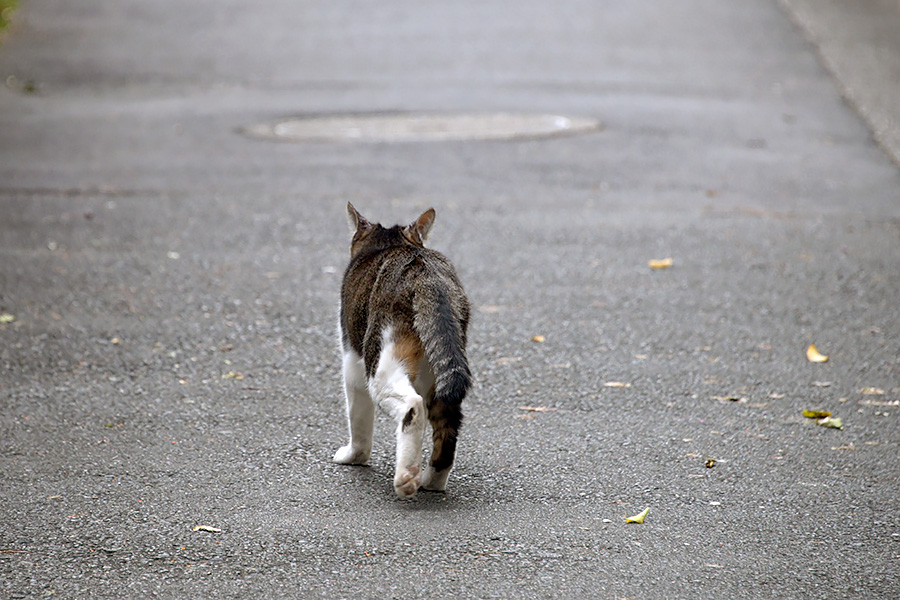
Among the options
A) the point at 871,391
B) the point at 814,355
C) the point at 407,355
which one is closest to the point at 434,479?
the point at 407,355

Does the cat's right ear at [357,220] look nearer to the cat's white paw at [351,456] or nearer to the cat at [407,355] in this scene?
the cat at [407,355]

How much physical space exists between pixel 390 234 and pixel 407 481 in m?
1.38

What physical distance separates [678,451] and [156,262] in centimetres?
428

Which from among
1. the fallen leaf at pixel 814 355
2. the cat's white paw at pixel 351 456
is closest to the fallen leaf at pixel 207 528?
the cat's white paw at pixel 351 456

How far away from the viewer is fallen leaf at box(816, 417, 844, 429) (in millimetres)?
5355

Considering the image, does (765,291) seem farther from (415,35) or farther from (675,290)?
(415,35)

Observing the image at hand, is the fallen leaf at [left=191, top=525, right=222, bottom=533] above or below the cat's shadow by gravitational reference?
above

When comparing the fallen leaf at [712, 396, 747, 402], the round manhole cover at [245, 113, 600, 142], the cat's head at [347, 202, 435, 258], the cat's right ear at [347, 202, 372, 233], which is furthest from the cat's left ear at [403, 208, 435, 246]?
the round manhole cover at [245, 113, 600, 142]

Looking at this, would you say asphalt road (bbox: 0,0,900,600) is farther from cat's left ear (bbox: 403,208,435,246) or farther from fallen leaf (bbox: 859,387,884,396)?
cat's left ear (bbox: 403,208,435,246)

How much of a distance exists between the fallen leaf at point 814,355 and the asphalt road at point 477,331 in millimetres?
52

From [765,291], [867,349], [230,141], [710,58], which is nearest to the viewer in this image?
[867,349]

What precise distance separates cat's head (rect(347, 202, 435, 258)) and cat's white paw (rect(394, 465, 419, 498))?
48.6 inches

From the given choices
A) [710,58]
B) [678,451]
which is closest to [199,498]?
[678,451]

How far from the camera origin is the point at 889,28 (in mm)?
15430
